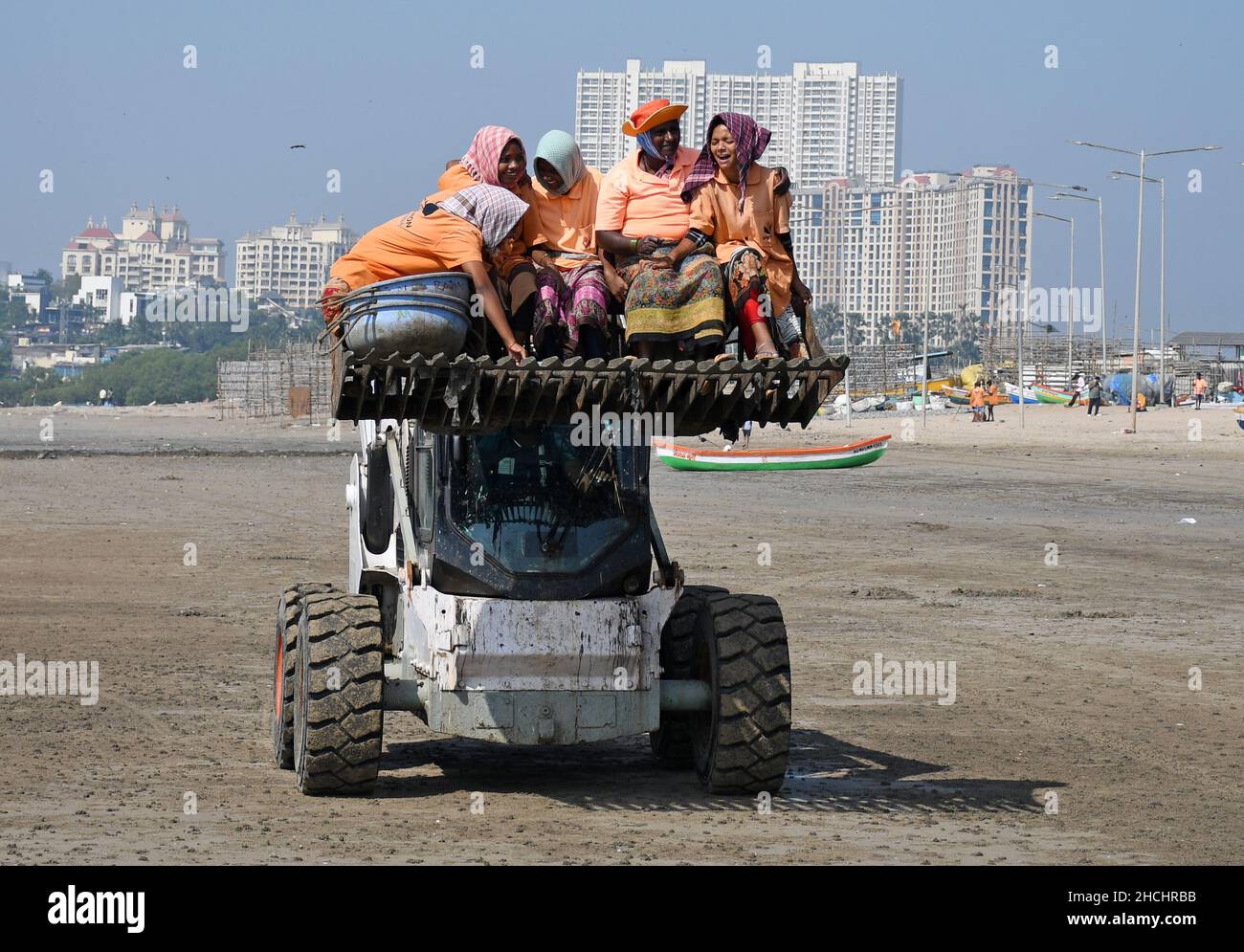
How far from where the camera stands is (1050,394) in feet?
309

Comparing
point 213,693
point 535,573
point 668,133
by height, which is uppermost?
point 668,133

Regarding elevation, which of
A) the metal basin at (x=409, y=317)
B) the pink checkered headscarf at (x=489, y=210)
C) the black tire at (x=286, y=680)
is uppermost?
the pink checkered headscarf at (x=489, y=210)

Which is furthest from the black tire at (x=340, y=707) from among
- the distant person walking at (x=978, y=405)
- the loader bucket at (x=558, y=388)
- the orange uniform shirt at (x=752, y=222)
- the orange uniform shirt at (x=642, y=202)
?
the distant person walking at (x=978, y=405)

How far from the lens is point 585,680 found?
9984 mm

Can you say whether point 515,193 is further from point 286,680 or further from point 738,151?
point 286,680

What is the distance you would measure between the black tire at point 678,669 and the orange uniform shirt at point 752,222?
2144 millimetres

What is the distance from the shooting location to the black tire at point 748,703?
10.2m

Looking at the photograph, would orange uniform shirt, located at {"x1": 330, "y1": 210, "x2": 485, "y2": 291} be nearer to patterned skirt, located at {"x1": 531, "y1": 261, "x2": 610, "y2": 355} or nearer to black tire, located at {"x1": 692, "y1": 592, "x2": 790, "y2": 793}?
patterned skirt, located at {"x1": 531, "y1": 261, "x2": 610, "y2": 355}

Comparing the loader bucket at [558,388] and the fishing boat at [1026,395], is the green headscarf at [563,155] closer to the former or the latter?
the loader bucket at [558,388]

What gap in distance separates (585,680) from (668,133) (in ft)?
9.96

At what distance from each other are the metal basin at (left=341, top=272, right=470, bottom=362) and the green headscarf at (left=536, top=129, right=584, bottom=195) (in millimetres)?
976

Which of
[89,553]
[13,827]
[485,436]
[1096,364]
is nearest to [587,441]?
[485,436]

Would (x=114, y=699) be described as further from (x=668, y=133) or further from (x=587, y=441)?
(x=668, y=133)

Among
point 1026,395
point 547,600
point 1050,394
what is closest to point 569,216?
point 547,600
